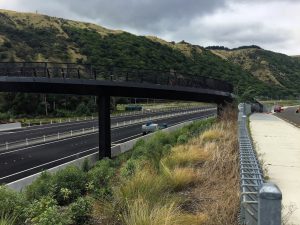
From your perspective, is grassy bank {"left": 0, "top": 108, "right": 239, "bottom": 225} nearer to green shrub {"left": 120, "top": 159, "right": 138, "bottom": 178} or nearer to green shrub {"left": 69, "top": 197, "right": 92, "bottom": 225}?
green shrub {"left": 69, "top": 197, "right": 92, "bottom": 225}

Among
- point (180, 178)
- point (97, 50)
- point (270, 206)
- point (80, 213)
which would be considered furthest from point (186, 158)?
point (97, 50)

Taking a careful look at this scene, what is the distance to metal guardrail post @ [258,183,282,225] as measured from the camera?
13.1 ft

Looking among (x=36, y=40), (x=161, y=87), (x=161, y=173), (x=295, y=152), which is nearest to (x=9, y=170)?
(x=161, y=87)

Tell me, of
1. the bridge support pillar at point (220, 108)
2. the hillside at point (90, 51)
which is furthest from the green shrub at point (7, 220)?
the hillside at point (90, 51)

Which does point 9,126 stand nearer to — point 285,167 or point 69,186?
point 69,186

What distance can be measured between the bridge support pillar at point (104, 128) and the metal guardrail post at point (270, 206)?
3009cm

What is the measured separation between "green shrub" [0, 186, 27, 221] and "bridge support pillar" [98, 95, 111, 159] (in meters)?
25.2

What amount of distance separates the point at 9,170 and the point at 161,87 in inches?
514

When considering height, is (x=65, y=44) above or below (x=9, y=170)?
above

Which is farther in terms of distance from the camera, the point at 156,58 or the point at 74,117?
the point at 156,58

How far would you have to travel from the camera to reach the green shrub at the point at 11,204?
7719mm

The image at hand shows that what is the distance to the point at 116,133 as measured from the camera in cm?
5600

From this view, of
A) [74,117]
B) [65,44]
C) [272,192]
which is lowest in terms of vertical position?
[74,117]

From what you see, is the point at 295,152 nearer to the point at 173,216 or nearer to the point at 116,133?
the point at 173,216
